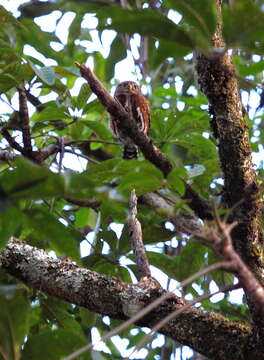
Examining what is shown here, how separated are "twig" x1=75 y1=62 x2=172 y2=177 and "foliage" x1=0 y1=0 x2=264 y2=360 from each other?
0.07 metres

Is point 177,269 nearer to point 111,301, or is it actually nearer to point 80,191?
point 111,301

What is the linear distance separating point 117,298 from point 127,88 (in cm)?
265

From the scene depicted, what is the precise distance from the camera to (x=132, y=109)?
4047 mm

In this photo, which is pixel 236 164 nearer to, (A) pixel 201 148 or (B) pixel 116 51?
(B) pixel 116 51

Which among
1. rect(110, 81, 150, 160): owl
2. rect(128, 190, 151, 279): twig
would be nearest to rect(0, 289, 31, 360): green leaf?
rect(128, 190, 151, 279): twig

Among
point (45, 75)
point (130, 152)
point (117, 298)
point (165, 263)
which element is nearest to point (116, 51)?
point (45, 75)

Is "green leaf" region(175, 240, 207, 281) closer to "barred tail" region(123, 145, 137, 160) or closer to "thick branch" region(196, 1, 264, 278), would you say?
"thick branch" region(196, 1, 264, 278)

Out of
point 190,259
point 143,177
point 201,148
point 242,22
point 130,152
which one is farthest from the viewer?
point 130,152

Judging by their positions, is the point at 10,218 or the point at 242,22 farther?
the point at 10,218

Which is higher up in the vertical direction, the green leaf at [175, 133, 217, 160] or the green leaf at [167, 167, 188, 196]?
the green leaf at [175, 133, 217, 160]

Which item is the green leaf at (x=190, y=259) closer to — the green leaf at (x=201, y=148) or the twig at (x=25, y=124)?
the green leaf at (x=201, y=148)

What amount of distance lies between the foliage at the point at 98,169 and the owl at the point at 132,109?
0.20m

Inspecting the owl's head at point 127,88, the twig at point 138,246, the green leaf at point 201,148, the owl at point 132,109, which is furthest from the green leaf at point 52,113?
the owl's head at point 127,88

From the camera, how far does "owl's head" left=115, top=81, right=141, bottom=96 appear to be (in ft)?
13.7
